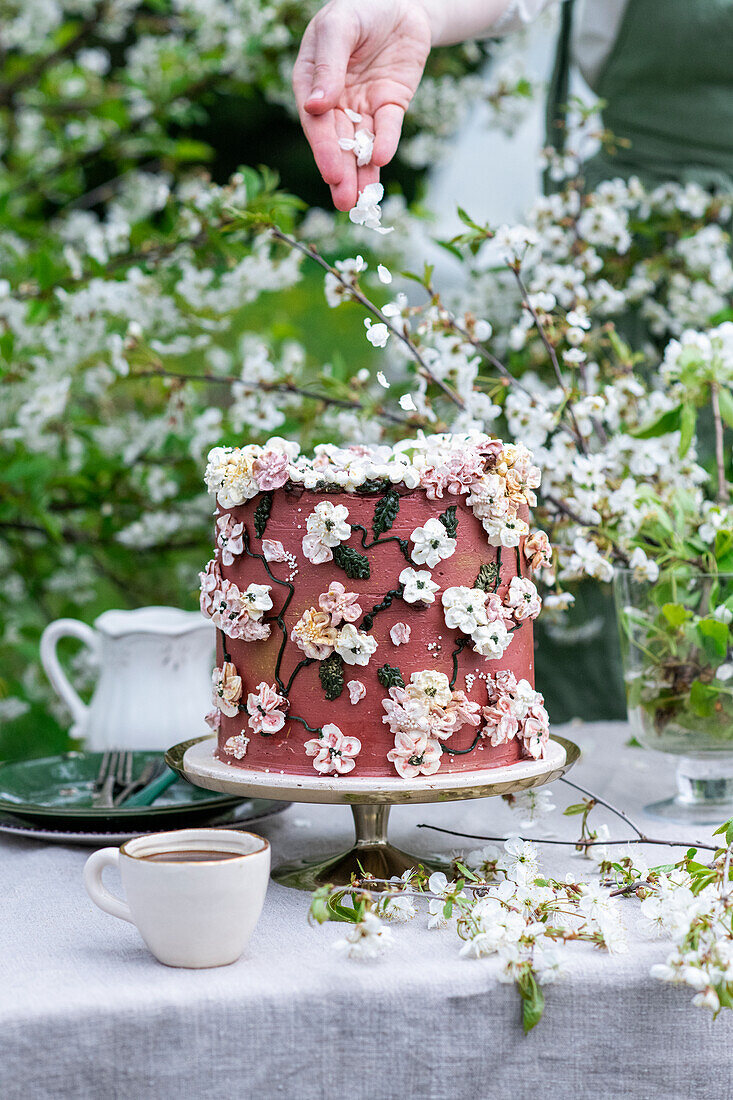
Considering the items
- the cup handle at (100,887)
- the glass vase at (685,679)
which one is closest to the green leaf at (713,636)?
the glass vase at (685,679)

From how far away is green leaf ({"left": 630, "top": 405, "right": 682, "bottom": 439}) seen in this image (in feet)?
4.25

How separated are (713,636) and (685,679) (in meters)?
0.09

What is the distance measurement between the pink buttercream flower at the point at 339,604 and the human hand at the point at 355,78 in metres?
0.42

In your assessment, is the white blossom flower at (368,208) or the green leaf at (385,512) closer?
the green leaf at (385,512)

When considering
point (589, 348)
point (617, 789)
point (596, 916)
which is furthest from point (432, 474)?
point (589, 348)

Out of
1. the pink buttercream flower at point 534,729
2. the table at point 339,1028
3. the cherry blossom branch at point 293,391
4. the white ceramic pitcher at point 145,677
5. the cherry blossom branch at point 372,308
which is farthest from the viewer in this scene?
the cherry blossom branch at point 293,391

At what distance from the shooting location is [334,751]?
3.13 feet

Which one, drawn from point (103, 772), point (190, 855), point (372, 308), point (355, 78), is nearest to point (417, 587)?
point (190, 855)

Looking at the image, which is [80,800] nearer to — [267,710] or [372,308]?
[267,710]

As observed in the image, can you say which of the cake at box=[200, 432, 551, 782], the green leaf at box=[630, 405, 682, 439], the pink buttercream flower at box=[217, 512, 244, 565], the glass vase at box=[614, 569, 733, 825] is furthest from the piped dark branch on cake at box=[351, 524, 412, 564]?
the green leaf at box=[630, 405, 682, 439]

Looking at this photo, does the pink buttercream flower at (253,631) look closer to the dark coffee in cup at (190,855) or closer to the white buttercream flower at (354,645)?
the white buttercream flower at (354,645)

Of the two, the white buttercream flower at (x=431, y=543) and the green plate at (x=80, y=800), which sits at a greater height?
the white buttercream flower at (x=431, y=543)

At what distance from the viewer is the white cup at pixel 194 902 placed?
78 centimetres

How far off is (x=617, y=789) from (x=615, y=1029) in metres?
0.59
